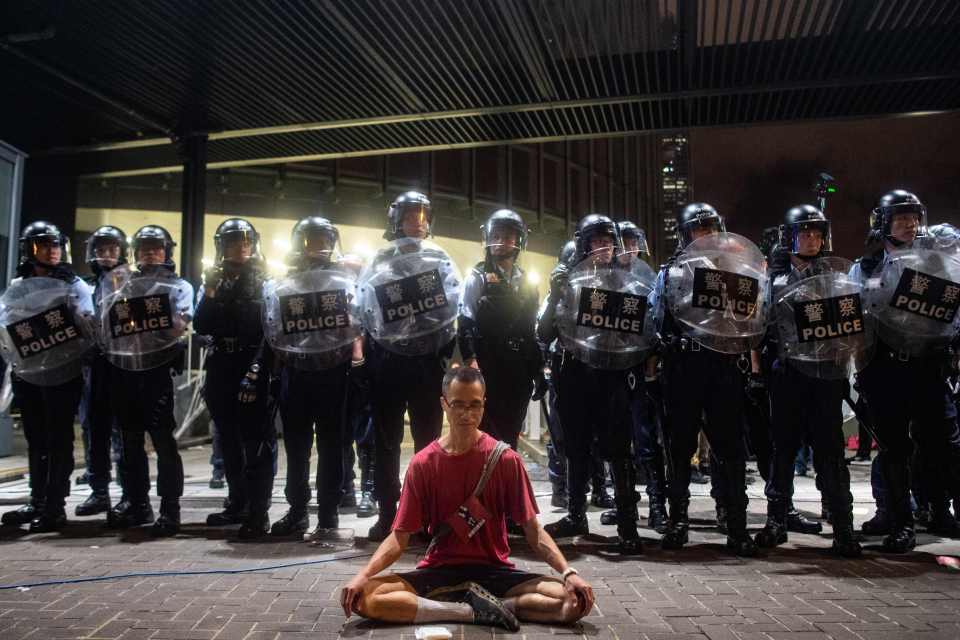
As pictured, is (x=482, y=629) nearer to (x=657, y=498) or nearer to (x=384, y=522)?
(x=384, y=522)

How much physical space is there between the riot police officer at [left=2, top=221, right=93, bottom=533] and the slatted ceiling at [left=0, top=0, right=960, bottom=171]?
97.9 inches

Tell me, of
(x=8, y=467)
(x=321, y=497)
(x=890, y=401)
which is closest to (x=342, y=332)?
(x=321, y=497)

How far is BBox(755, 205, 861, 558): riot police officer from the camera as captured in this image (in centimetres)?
517

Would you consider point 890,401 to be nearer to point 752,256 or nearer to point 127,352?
point 752,256

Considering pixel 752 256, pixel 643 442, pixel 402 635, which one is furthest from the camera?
pixel 643 442

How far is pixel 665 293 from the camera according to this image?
5367 mm

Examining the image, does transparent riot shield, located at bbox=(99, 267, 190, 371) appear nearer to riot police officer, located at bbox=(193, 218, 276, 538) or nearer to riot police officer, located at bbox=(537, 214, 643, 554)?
riot police officer, located at bbox=(193, 218, 276, 538)

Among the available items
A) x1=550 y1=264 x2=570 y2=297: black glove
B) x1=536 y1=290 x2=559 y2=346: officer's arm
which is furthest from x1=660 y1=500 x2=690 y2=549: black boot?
x1=550 y1=264 x2=570 y2=297: black glove

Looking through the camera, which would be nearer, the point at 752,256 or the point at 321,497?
the point at 752,256

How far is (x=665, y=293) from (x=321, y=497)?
297 centimetres

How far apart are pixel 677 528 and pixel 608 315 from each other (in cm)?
162

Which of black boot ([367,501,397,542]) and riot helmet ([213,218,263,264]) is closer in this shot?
black boot ([367,501,397,542])

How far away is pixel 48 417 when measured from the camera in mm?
6145

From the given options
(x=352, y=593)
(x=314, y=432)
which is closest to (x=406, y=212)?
(x=314, y=432)
